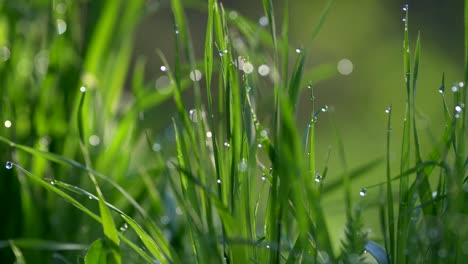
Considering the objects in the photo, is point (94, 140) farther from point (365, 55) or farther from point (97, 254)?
point (365, 55)

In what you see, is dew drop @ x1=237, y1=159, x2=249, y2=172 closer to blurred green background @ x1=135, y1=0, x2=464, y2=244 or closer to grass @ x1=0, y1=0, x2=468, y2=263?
grass @ x1=0, y1=0, x2=468, y2=263

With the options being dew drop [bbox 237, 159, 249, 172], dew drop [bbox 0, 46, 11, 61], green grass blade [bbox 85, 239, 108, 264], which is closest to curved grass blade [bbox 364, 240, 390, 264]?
dew drop [bbox 237, 159, 249, 172]

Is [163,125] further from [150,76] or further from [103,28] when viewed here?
[150,76]

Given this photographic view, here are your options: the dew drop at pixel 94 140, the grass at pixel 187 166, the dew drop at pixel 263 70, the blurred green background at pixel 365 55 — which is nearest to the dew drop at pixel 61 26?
the grass at pixel 187 166

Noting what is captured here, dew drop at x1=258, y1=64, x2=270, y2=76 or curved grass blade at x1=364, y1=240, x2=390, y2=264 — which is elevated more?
dew drop at x1=258, y1=64, x2=270, y2=76

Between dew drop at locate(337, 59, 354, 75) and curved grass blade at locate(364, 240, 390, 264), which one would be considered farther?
dew drop at locate(337, 59, 354, 75)

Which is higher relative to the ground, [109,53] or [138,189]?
[109,53]

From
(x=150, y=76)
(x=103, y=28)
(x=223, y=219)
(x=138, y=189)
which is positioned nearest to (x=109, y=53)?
(x=103, y=28)

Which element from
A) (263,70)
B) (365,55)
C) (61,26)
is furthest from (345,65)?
(263,70)
